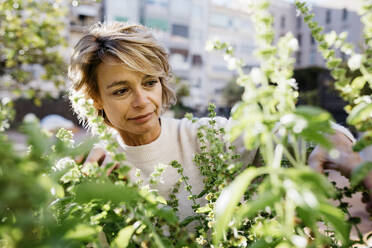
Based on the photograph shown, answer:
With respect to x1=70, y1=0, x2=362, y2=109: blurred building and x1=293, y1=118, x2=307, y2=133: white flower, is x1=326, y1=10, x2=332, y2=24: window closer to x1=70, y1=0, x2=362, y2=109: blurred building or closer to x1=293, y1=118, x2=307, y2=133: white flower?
x1=70, y1=0, x2=362, y2=109: blurred building

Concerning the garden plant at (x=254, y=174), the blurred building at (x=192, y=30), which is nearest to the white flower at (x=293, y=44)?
the garden plant at (x=254, y=174)

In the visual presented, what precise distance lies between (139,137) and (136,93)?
1.00ft

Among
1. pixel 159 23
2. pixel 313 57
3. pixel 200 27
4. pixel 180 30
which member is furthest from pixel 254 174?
pixel 313 57

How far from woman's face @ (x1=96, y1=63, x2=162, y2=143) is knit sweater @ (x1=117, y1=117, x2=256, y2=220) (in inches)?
5.9

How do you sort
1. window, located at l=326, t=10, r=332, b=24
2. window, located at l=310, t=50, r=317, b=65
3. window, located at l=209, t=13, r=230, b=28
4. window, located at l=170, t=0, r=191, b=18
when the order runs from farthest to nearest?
window, located at l=209, t=13, r=230, b=28 < window, located at l=310, t=50, r=317, b=65 < window, located at l=326, t=10, r=332, b=24 < window, located at l=170, t=0, r=191, b=18

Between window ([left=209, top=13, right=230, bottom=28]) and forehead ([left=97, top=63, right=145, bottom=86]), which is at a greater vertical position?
window ([left=209, top=13, right=230, bottom=28])

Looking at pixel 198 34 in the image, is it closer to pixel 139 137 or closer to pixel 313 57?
pixel 313 57

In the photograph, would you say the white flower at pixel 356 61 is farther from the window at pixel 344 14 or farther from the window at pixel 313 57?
the window at pixel 313 57

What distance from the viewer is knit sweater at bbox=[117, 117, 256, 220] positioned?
1.42 meters

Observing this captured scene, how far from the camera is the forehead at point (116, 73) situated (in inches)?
54.2

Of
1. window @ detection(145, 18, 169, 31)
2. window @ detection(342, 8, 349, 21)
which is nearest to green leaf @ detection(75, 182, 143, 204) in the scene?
window @ detection(145, 18, 169, 31)

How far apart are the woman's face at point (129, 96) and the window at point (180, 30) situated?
24.4 meters

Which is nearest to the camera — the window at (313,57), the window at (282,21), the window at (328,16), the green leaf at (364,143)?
the green leaf at (364,143)

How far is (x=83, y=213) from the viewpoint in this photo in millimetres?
529
